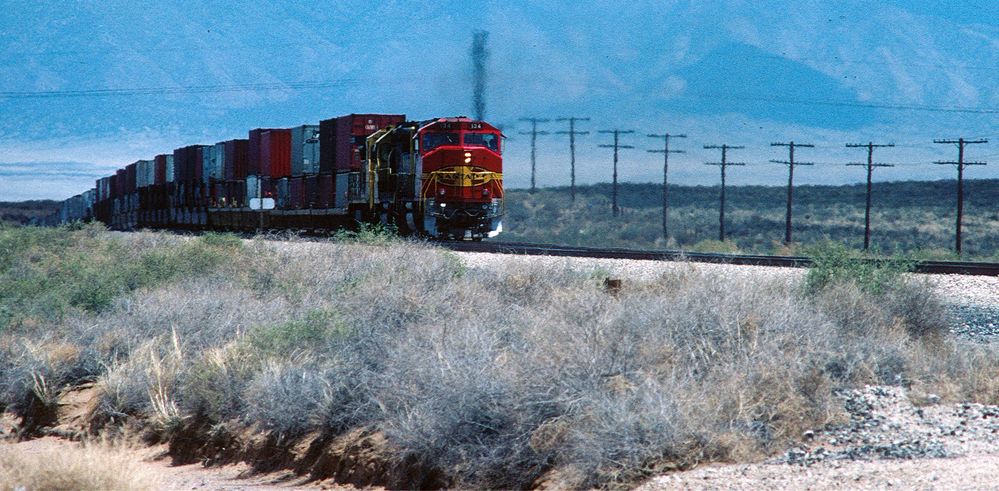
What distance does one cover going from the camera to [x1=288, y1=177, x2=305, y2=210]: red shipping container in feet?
122

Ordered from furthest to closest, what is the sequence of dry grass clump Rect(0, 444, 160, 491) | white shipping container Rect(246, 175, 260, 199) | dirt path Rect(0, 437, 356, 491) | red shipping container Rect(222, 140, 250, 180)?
red shipping container Rect(222, 140, 250, 180) → white shipping container Rect(246, 175, 260, 199) → dirt path Rect(0, 437, 356, 491) → dry grass clump Rect(0, 444, 160, 491)

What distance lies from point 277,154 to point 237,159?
4.26 metres

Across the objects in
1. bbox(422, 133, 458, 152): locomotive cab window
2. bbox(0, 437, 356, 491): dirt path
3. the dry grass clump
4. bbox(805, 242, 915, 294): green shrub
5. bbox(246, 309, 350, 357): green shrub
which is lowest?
bbox(0, 437, 356, 491): dirt path

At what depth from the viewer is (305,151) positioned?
37125 millimetres

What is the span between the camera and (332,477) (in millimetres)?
11109

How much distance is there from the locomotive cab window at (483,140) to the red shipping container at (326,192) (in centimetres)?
594

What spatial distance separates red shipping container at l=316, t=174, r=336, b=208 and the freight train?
1.1 inches

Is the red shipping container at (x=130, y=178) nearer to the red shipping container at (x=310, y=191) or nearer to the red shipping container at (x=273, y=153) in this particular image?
the red shipping container at (x=273, y=153)

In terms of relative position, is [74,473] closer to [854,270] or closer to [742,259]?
[854,270]

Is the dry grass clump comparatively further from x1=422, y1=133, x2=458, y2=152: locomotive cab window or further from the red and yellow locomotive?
x1=422, y1=133, x2=458, y2=152: locomotive cab window

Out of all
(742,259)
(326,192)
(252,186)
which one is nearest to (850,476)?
(742,259)

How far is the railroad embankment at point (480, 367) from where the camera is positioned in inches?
385

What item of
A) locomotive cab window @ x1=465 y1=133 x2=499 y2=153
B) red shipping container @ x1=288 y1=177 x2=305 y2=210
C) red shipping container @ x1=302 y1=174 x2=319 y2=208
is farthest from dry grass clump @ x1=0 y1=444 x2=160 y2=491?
red shipping container @ x1=288 y1=177 x2=305 y2=210

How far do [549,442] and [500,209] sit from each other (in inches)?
831
